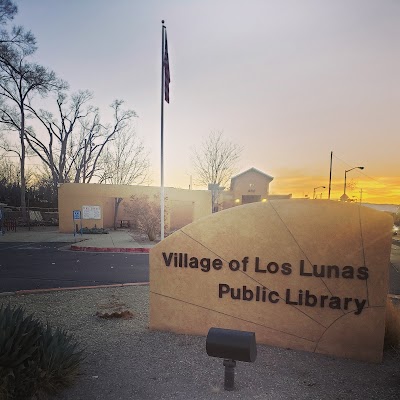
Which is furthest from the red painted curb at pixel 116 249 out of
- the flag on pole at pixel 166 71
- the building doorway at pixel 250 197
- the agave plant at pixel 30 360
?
the building doorway at pixel 250 197

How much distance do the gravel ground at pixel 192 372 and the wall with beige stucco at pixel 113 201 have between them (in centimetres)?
1903

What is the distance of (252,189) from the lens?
45.7 meters

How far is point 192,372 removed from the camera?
369 centimetres

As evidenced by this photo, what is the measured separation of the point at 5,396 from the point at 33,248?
13.9 m

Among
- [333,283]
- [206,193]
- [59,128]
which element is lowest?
[333,283]

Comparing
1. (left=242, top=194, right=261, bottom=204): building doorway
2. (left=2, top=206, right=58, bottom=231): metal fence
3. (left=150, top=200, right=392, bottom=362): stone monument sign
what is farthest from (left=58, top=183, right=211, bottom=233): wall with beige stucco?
(left=150, top=200, right=392, bottom=362): stone monument sign

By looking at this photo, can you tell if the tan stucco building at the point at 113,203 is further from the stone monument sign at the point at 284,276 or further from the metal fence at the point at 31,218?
the stone monument sign at the point at 284,276

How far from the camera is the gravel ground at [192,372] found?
10.7ft

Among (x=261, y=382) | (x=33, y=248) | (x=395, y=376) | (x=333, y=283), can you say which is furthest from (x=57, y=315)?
(x=33, y=248)

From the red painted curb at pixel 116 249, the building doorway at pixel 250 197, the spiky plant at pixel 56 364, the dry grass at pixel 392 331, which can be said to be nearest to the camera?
the spiky plant at pixel 56 364

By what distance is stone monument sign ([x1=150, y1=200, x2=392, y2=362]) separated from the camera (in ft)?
13.5

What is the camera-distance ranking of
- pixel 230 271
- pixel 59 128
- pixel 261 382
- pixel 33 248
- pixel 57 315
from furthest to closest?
pixel 59 128
pixel 33 248
pixel 57 315
pixel 230 271
pixel 261 382

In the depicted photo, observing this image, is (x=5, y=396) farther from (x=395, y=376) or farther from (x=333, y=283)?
(x=395, y=376)

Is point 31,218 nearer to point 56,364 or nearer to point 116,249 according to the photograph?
point 116,249
